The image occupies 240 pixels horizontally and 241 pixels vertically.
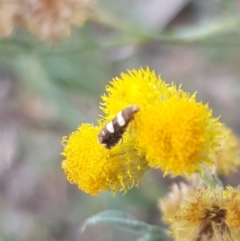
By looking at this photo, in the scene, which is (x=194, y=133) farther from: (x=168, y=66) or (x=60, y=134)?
(x=168, y=66)

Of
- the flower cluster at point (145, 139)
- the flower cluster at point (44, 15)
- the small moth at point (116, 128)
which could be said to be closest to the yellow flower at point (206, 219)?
the flower cluster at point (145, 139)

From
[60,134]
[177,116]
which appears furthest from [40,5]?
[60,134]

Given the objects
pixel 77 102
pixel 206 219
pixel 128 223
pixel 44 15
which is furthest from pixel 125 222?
pixel 77 102

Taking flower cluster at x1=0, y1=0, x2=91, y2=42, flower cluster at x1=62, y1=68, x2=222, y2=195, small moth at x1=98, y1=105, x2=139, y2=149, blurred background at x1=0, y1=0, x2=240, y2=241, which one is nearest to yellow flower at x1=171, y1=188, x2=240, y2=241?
flower cluster at x1=62, y1=68, x2=222, y2=195

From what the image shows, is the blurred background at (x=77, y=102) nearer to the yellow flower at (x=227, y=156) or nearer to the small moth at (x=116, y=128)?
the yellow flower at (x=227, y=156)

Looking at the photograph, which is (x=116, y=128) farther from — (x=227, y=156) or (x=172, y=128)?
(x=227, y=156)
